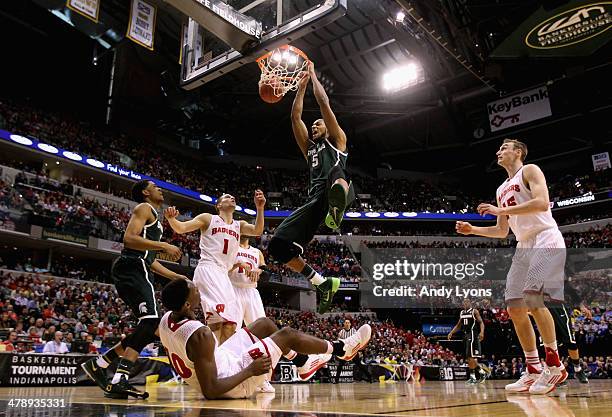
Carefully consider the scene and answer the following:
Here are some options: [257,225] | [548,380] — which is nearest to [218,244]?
[257,225]

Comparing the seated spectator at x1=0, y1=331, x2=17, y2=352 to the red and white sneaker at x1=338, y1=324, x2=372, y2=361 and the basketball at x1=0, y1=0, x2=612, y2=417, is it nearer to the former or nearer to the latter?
the basketball at x1=0, y1=0, x2=612, y2=417

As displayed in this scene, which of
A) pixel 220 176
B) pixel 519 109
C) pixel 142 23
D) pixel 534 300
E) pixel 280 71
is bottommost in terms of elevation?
pixel 534 300

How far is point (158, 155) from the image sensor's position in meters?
29.2

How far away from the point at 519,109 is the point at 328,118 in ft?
81.3

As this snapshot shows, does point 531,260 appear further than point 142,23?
No

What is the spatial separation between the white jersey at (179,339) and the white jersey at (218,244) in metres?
2.10

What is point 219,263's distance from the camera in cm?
597

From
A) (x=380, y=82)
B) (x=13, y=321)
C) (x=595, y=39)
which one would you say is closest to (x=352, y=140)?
(x=380, y=82)

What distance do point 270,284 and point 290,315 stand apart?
7.38 feet

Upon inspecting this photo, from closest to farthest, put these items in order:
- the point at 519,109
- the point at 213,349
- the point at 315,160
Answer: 1. the point at 213,349
2. the point at 315,160
3. the point at 519,109

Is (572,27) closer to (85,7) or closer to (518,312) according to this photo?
(85,7)

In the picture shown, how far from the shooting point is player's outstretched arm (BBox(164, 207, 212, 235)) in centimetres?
529

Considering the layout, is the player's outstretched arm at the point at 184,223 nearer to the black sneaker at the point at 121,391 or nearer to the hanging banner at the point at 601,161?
the black sneaker at the point at 121,391

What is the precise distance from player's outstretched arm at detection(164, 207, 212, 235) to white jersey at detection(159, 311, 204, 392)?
64.8 inches
